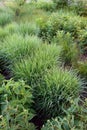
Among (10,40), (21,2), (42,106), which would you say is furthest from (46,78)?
(21,2)

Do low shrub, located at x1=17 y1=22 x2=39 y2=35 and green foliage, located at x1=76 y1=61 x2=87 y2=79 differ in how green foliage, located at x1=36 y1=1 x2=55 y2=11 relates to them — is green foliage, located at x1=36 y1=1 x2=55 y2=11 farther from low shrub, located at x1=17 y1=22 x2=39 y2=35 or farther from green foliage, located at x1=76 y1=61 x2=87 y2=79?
green foliage, located at x1=76 y1=61 x2=87 y2=79

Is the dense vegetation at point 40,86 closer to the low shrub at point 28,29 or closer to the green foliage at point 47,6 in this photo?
the low shrub at point 28,29

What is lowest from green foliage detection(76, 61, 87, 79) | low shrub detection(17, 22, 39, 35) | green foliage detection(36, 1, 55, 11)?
green foliage detection(36, 1, 55, 11)

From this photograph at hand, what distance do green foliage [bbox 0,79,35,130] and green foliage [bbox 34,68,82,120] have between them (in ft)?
1.15

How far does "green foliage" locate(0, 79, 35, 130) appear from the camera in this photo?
2222 millimetres

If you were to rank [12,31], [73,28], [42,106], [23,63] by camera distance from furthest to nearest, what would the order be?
[73,28] < [12,31] < [23,63] < [42,106]

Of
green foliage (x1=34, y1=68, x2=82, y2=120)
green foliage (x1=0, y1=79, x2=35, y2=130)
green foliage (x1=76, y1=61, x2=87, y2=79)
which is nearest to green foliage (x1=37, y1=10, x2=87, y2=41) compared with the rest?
green foliage (x1=76, y1=61, x2=87, y2=79)

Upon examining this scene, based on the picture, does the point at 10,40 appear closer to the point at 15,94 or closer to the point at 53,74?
the point at 53,74

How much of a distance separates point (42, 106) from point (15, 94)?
0.49 meters

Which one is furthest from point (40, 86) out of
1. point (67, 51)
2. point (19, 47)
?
point (67, 51)

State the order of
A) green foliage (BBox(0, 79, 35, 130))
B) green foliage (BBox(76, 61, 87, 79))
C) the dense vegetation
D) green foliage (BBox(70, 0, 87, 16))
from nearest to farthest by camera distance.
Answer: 1. green foliage (BBox(0, 79, 35, 130))
2. the dense vegetation
3. green foliage (BBox(76, 61, 87, 79))
4. green foliage (BBox(70, 0, 87, 16))

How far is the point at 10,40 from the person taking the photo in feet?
14.2

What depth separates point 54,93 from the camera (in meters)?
3.09

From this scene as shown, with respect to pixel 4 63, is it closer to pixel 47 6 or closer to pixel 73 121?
pixel 73 121
